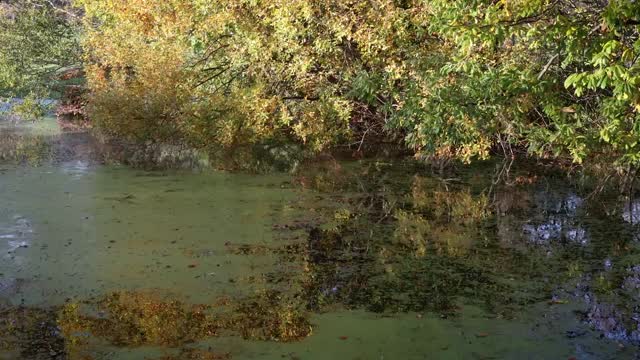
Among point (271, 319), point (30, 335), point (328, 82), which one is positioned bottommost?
point (30, 335)

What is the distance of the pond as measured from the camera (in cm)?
432

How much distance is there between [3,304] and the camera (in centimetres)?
490

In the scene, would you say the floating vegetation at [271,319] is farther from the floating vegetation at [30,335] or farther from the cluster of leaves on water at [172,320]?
the floating vegetation at [30,335]

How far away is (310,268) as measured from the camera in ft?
19.0

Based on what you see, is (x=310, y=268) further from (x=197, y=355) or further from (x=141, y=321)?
→ (x=197, y=355)

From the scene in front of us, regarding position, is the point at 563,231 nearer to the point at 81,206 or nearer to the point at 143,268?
the point at 143,268

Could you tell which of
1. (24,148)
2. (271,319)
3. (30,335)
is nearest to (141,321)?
(30,335)

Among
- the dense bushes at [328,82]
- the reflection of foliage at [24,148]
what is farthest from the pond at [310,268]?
the reflection of foliage at [24,148]

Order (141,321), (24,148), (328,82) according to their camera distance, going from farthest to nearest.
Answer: (24,148), (328,82), (141,321)

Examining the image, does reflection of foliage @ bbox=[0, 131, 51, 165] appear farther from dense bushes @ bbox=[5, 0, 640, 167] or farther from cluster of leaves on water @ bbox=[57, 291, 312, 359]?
cluster of leaves on water @ bbox=[57, 291, 312, 359]

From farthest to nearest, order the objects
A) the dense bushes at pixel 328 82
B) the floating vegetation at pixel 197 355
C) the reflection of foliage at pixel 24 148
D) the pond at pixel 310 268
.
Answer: the reflection of foliage at pixel 24 148
the dense bushes at pixel 328 82
the pond at pixel 310 268
the floating vegetation at pixel 197 355

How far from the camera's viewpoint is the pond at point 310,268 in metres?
4.32

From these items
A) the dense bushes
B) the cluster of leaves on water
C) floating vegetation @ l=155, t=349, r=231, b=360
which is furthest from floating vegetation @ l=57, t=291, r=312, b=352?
the dense bushes

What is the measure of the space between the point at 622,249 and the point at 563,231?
78cm
